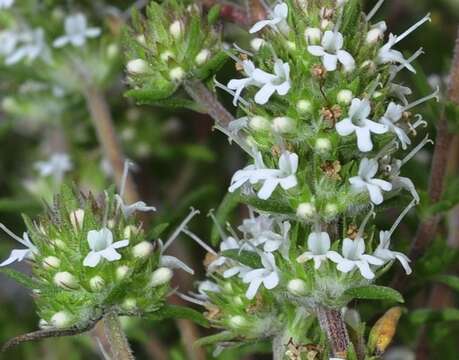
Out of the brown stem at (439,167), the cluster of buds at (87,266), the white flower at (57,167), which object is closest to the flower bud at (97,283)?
the cluster of buds at (87,266)

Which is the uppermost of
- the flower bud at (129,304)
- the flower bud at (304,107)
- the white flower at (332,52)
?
the white flower at (332,52)

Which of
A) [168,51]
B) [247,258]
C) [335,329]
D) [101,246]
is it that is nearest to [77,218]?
[101,246]

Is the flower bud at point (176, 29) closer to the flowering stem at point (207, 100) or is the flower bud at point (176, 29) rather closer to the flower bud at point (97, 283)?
the flowering stem at point (207, 100)

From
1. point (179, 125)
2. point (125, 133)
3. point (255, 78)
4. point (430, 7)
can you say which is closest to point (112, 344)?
point (255, 78)

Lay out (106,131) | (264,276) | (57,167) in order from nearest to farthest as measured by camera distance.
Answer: (264,276), (106,131), (57,167)

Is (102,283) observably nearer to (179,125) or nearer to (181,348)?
(181,348)

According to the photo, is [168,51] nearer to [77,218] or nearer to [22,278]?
[77,218]
